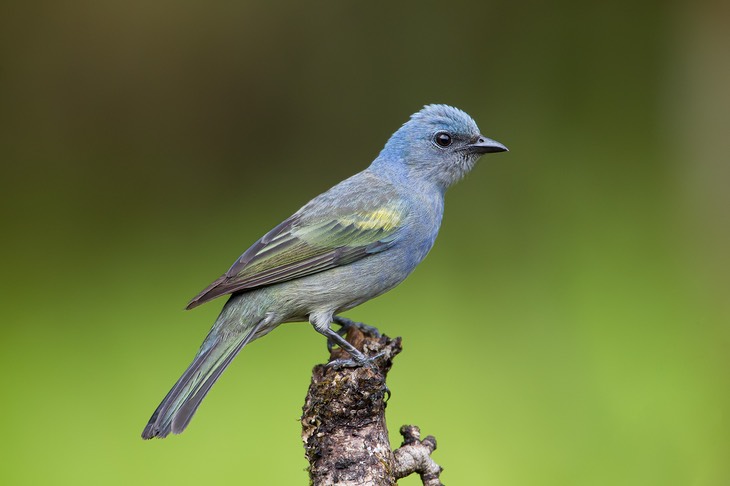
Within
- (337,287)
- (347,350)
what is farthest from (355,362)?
(337,287)

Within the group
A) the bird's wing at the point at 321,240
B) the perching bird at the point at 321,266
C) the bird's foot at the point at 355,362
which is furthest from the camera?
the bird's wing at the point at 321,240

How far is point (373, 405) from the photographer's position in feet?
11.4

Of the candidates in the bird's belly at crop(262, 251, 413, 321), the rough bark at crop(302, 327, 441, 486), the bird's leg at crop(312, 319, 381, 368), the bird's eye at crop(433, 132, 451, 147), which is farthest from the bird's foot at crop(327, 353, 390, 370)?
the bird's eye at crop(433, 132, 451, 147)

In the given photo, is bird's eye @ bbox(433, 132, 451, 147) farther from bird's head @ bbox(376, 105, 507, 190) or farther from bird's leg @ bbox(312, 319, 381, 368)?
bird's leg @ bbox(312, 319, 381, 368)

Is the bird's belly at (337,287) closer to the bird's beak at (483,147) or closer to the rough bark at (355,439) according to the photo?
the bird's beak at (483,147)

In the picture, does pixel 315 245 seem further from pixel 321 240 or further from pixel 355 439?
pixel 355 439

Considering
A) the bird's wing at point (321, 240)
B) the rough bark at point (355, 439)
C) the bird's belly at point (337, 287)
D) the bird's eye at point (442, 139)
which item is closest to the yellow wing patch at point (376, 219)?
the bird's wing at point (321, 240)

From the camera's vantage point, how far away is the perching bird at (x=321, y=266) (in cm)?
436

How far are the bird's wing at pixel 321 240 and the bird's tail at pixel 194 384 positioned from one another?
28 centimetres

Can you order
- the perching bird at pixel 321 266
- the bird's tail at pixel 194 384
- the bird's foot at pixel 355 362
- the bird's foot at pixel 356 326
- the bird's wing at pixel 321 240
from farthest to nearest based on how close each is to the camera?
the bird's foot at pixel 356 326
the bird's wing at pixel 321 240
the perching bird at pixel 321 266
the bird's tail at pixel 194 384
the bird's foot at pixel 355 362

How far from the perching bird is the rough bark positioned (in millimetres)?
612

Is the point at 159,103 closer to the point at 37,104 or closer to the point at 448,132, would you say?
the point at 37,104

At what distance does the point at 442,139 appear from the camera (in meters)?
5.16

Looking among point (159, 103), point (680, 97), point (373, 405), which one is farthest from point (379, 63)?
point (373, 405)
